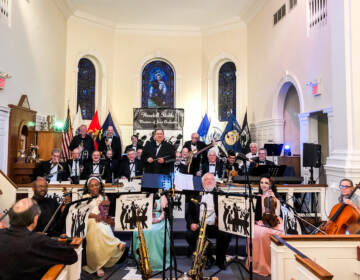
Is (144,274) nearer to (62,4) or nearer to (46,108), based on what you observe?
(46,108)

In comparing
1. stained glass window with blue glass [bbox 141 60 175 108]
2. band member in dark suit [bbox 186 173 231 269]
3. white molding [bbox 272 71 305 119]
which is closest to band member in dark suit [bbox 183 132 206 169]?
band member in dark suit [bbox 186 173 231 269]

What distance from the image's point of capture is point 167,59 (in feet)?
38.0

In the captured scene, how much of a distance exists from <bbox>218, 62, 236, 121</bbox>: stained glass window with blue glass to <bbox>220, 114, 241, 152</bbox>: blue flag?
5.49 ft

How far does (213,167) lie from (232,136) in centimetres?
378

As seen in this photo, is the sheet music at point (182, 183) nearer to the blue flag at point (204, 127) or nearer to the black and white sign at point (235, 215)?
the black and white sign at point (235, 215)

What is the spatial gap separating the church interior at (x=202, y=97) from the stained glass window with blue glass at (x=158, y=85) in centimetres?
4

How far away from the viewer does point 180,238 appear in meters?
4.77

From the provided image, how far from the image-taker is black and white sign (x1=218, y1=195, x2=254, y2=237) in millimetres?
3221

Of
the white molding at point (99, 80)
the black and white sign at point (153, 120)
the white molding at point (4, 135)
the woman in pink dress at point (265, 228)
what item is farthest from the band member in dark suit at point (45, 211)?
the white molding at point (99, 80)

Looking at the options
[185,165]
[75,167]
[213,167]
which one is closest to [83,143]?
[75,167]

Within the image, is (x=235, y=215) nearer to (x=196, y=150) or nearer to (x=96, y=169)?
(x=96, y=169)

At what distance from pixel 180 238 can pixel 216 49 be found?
27.4 feet

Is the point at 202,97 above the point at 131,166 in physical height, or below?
above

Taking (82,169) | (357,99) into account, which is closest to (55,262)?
(82,169)
